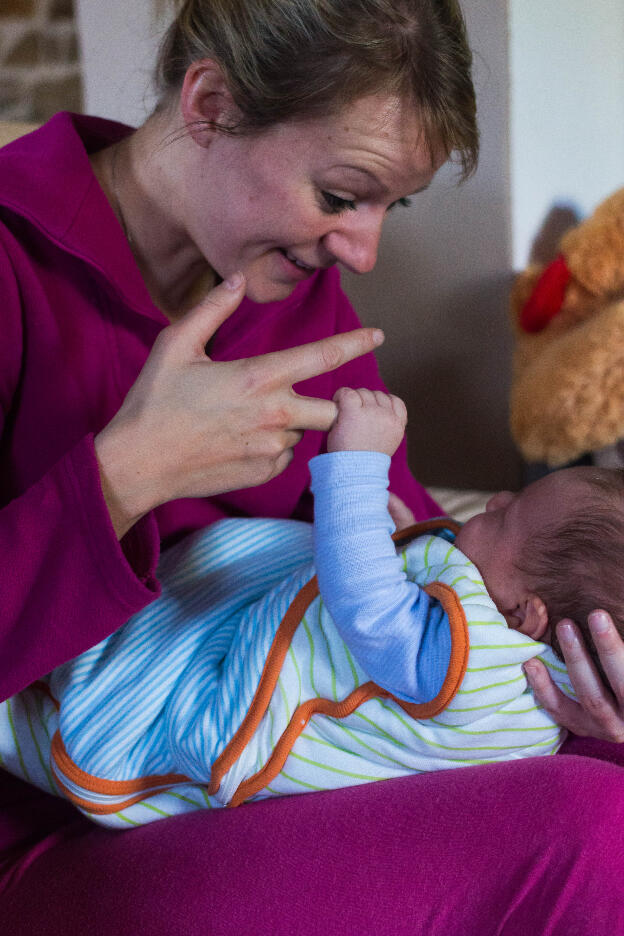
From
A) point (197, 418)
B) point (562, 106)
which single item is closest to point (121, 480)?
point (197, 418)

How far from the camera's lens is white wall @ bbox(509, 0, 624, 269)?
6.07 feet

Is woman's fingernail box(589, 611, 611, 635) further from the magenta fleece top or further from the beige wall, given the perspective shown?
the beige wall

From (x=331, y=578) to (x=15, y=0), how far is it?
418cm

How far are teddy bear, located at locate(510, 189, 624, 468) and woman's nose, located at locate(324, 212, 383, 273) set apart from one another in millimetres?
703

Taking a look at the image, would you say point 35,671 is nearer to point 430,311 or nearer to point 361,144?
point 361,144

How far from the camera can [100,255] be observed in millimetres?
1007

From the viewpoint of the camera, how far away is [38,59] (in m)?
4.21

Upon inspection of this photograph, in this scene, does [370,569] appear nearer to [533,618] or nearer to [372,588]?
[372,588]

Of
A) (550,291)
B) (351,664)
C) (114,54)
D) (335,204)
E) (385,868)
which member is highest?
(114,54)

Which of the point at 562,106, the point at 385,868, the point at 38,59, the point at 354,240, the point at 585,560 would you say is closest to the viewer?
the point at 385,868

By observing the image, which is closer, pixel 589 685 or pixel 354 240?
pixel 589 685

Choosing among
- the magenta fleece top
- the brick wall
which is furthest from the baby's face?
the brick wall

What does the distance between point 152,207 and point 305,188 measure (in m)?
0.23

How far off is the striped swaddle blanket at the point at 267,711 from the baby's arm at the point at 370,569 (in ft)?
0.09
